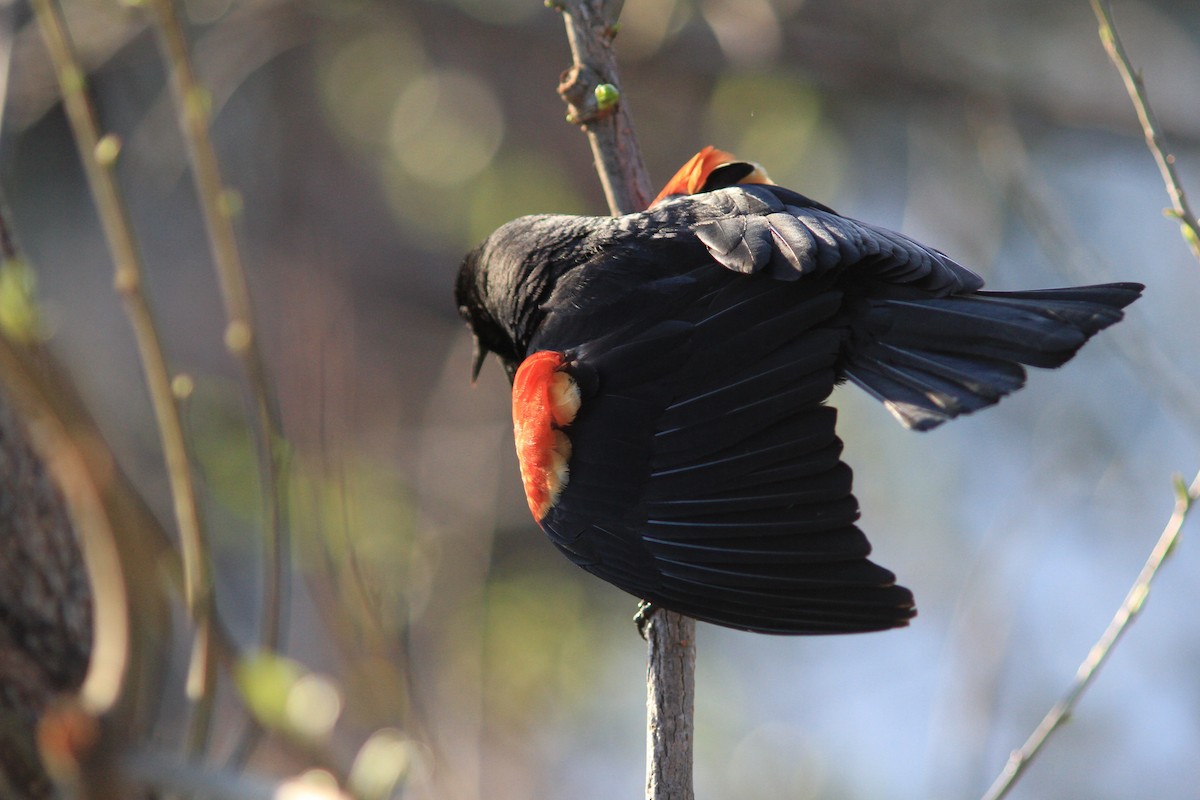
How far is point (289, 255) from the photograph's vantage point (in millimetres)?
6309

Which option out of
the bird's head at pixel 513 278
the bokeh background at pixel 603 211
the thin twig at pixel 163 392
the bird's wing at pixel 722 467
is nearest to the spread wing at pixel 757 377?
the bird's wing at pixel 722 467

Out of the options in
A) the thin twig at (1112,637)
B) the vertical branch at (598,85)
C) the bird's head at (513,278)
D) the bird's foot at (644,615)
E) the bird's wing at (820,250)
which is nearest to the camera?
the thin twig at (1112,637)

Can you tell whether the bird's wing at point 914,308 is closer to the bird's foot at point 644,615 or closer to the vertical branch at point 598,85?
the vertical branch at point 598,85

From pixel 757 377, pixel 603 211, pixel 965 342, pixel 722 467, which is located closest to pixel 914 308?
pixel 965 342

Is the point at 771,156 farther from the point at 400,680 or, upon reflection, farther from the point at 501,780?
the point at 400,680

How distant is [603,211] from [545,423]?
3.71m

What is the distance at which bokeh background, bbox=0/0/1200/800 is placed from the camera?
4645mm

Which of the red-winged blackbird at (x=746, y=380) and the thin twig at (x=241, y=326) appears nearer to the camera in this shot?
the thin twig at (x=241, y=326)

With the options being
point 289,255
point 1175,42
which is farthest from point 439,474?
point 1175,42

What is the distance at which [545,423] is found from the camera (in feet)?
7.69

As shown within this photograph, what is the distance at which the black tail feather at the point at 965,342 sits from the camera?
1.95m

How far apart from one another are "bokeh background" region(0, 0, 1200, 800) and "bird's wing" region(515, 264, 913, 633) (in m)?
1.45

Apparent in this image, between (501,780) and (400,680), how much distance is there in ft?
8.90

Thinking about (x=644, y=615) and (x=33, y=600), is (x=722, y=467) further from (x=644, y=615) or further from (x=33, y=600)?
(x=33, y=600)
